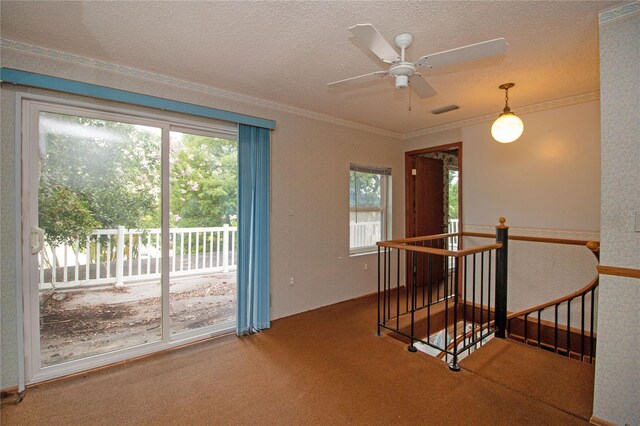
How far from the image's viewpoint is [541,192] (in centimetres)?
339

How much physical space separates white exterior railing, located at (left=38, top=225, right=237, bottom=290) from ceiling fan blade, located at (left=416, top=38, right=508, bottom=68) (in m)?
2.47

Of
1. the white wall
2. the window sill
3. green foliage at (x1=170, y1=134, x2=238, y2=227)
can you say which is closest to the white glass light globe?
the white wall

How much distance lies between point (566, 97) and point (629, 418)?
301 cm

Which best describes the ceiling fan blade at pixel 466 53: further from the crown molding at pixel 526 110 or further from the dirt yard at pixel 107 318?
the dirt yard at pixel 107 318

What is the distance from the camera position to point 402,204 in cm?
473

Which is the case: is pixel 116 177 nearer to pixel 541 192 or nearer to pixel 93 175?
pixel 93 175

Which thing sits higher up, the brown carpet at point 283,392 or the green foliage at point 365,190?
the green foliage at point 365,190

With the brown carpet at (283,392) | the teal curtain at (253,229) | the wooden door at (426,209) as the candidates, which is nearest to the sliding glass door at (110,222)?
the teal curtain at (253,229)

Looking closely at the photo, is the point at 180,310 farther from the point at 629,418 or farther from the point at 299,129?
the point at 629,418

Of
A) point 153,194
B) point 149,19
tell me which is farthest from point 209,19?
point 153,194

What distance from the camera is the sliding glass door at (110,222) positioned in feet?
7.31

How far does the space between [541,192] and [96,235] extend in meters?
4.64

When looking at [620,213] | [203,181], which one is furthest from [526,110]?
[203,181]

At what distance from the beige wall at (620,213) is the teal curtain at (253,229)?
268 cm
